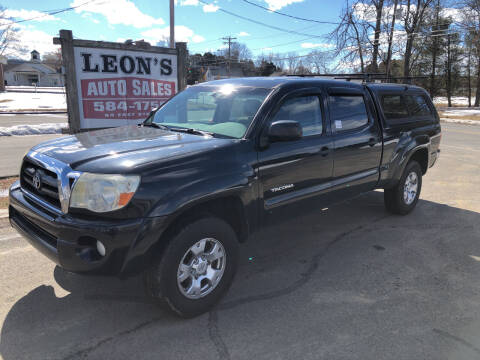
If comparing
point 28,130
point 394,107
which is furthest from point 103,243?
point 28,130

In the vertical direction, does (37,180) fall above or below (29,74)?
below

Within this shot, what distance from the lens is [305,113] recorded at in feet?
12.5

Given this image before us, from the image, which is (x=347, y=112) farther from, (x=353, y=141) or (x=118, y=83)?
(x=118, y=83)

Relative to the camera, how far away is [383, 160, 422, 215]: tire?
5336mm

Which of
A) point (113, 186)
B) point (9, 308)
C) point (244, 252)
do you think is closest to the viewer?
point (113, 186)

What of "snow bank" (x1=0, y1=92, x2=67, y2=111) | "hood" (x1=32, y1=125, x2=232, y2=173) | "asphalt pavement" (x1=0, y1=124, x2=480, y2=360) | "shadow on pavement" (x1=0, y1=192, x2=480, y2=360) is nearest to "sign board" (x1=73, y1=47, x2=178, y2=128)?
"asphalt pavement" (x1=0, y1=124, x2=480, y2=360)

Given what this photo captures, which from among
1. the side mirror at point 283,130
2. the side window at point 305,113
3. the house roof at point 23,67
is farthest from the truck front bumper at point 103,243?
the house roof at point 23,67

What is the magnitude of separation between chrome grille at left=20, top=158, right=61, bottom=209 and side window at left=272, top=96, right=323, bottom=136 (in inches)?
77.0

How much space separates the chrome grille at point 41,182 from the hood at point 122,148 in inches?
5.4

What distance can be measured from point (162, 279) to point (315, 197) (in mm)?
1850

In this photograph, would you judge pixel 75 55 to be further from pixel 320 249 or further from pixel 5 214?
pixel 320 249

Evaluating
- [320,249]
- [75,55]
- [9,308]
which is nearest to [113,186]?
[9,308]

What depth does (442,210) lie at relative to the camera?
5.88 meters

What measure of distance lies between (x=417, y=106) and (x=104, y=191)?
16.0 feet
